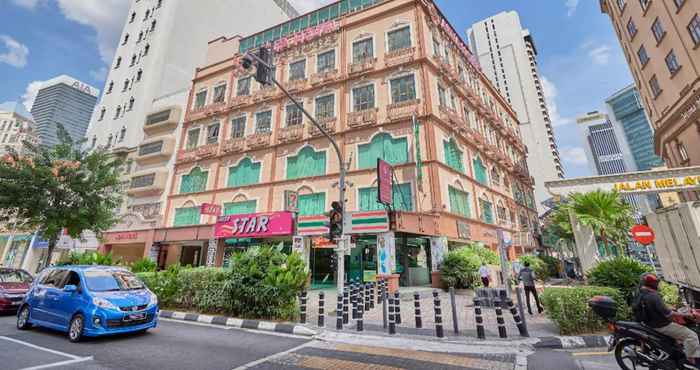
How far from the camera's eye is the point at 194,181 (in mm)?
26703

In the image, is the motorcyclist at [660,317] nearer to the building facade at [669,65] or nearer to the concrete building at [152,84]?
the building facade at [669,65]

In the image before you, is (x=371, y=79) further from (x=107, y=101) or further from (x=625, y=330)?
(x=107, y=101)

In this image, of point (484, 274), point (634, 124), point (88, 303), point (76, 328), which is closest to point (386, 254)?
point (484, 274)

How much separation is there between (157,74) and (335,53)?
22111 mm

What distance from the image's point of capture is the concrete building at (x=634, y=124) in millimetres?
110125

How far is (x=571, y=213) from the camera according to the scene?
12523mm

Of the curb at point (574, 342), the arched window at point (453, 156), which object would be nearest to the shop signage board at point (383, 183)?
the arched window at point (453, 156)

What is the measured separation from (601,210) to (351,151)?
1395cm

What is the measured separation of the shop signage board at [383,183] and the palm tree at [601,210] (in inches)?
315

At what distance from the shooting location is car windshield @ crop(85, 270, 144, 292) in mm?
7420

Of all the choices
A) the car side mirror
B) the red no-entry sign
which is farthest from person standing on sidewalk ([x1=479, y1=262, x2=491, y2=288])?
the car side mirror

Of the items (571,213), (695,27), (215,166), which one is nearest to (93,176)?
(215,166)

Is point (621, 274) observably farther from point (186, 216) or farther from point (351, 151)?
point (186, 216)

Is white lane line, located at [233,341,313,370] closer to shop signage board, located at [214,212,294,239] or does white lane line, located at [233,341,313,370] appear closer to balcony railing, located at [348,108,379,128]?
shop signage board, located at [214,212,294,239]
